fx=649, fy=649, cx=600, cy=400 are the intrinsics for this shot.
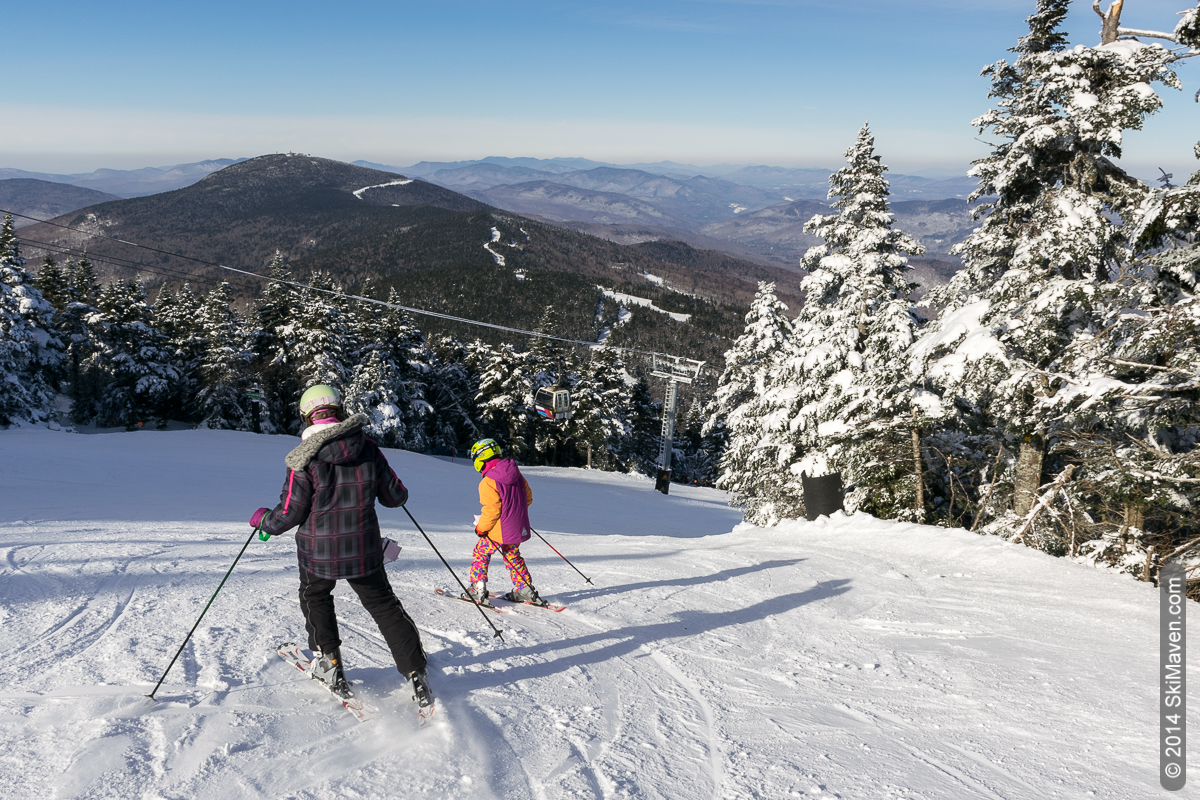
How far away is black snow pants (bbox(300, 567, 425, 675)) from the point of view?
11.9 ft

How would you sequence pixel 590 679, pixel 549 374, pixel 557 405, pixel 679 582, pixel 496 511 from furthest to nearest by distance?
1. pixel 549 374
2. pixel 557 405
3. pixel 679 582
4. pixel 496 511
5. pixel 590 679

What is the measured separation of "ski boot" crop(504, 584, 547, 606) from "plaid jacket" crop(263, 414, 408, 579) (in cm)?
256

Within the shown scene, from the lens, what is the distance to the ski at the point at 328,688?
3.62 meters

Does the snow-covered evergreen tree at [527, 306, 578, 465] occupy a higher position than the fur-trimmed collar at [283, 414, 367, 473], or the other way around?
the fur-trimmed collar at [283, 414, 367, 473]

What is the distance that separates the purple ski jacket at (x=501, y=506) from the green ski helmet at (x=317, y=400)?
2090mm

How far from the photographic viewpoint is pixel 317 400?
3471 mm

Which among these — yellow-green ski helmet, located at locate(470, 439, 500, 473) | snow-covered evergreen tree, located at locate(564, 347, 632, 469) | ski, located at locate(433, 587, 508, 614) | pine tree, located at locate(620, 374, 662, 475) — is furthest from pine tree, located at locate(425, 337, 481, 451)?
yellow-green ski helmet, located at locate(470, 439, 500, 473)

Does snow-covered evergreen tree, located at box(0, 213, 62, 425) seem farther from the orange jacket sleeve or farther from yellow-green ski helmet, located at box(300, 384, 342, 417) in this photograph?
yellow-green ski helmet, located at box(300, 384, 342, 417)

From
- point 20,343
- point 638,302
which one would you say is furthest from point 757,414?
point 638,302

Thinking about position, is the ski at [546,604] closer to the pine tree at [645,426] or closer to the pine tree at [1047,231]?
the pine tree at [1047,231]

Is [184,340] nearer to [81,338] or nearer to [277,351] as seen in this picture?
[81,338]

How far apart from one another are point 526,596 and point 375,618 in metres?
2.48

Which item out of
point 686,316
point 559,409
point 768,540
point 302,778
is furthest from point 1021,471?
point 686,316

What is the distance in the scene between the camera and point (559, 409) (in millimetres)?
26922
